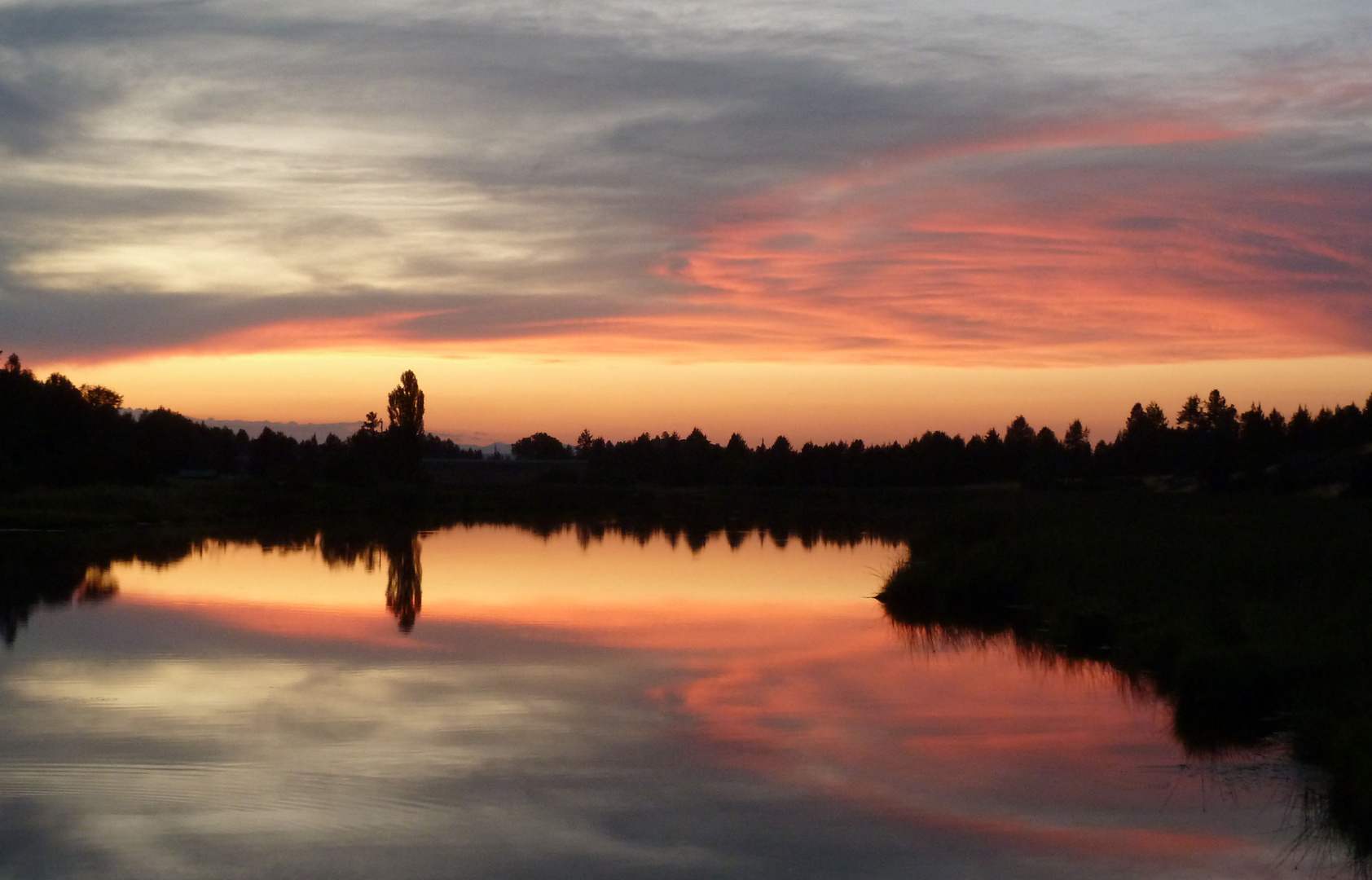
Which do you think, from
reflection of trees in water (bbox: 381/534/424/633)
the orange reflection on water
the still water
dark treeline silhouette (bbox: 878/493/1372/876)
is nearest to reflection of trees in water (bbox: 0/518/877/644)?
A: reflection of trees in water (bbox: 381/534/424/633)

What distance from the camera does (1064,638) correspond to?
1650 centimetres

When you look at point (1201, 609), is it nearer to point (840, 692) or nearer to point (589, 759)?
point (840, 692)

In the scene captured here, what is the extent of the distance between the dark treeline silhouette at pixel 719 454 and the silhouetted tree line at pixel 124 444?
0.29ft

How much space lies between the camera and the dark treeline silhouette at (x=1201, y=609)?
10.0 m

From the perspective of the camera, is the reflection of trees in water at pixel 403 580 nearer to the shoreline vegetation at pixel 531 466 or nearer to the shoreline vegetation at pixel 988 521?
the shoreline vegetation at pixel 988 521

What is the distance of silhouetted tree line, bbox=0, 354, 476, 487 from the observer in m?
51.1

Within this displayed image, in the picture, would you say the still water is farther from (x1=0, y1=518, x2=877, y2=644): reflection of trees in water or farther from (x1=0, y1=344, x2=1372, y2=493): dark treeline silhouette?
(x1=0, y1=344, x2=1372, y2=493): dark treeline silhouette

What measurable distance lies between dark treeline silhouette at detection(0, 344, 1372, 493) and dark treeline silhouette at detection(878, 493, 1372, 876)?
17427 millimetres

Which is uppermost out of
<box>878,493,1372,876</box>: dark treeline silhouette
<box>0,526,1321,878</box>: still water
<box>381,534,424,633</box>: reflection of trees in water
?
<box>878,493,1372,876</box>: dark treeline silhouette

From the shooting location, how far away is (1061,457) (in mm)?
82688

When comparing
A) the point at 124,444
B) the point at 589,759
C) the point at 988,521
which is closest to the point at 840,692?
the point at 589,759

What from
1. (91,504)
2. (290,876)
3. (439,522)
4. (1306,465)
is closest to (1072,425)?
(1306,465)

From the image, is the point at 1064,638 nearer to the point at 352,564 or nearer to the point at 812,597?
the point at 812,597

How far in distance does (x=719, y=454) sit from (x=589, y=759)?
105 metres
